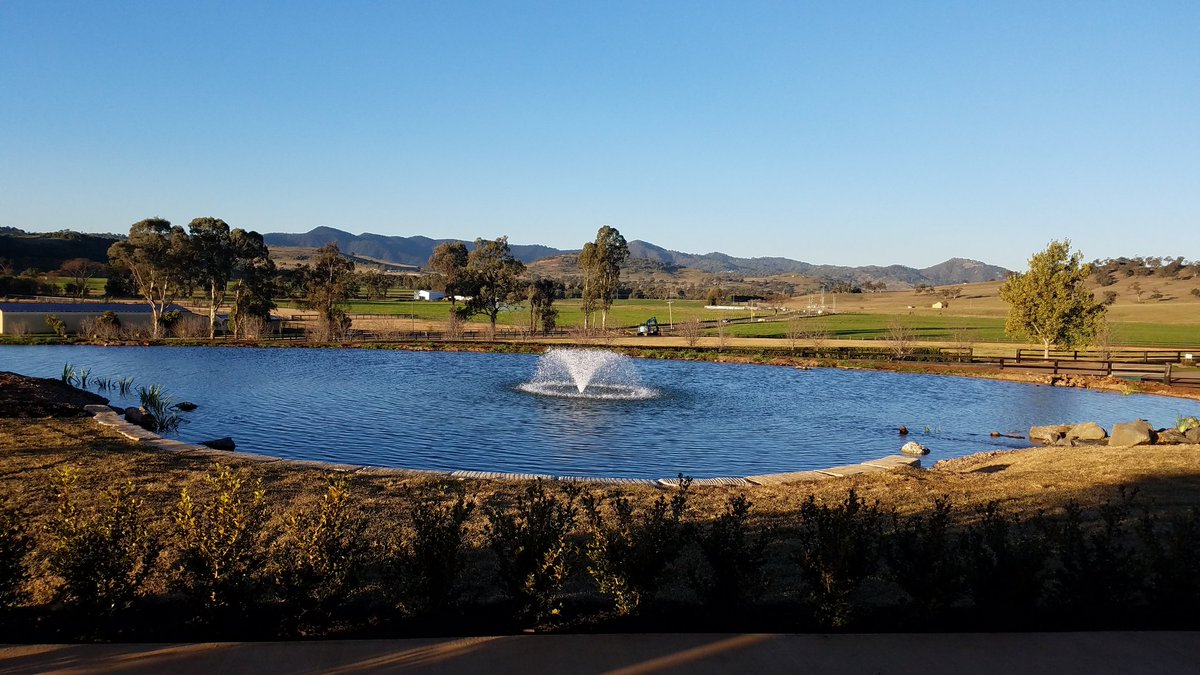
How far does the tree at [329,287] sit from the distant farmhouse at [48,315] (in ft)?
33.7

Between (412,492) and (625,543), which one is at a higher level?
(625,543)

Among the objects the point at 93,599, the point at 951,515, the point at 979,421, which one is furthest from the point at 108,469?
the point at 979,421

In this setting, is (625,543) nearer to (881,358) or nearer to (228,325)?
(881,358)

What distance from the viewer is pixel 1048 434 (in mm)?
18219

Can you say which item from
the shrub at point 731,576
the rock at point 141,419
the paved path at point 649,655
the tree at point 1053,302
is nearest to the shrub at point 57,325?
the rock at point 141,419

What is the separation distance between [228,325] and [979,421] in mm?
43942

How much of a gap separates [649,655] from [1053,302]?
148 ft

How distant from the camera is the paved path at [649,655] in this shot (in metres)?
4.50

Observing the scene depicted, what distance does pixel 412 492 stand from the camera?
9.57 metres

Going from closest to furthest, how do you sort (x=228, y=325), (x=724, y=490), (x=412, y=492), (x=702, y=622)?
(x=702, y=622) → (x=412, y=492) → (x=724, y=490) → (x=228, y=325)

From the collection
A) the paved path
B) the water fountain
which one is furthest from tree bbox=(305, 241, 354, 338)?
the paved path

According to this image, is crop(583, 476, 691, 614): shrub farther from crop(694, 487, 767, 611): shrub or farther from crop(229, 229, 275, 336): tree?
crop(229, 229, 275, 336): tree

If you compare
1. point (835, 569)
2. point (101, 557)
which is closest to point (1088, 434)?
point (835, 569)

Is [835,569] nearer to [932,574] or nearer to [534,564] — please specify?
[932,574]
